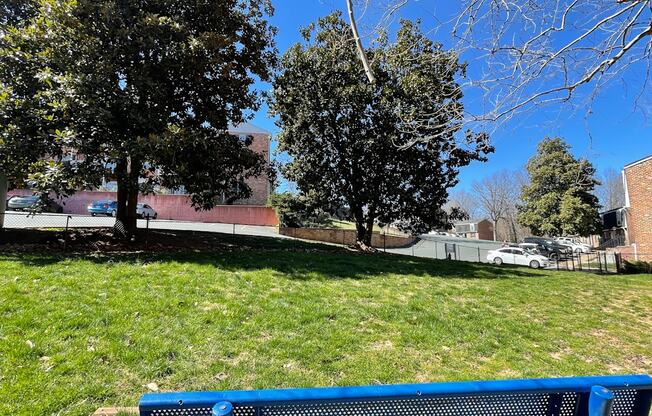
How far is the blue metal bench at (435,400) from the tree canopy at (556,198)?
1439 inches

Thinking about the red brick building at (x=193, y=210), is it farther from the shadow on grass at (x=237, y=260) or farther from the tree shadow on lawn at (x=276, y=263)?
the tree shadow on lawn at (x=276, y=263)

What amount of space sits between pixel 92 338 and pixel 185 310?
1313 mm

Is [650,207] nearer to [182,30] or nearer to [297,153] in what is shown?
[297,153]

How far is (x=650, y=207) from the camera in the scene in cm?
1906

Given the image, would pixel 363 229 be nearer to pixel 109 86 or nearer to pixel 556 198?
pixel 109 86

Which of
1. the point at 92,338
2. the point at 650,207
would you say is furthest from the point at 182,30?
the point at 650,207

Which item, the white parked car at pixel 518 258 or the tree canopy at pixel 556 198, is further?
the tree canopy at pixel 556 198

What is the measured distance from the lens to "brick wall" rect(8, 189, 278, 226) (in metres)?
32.8

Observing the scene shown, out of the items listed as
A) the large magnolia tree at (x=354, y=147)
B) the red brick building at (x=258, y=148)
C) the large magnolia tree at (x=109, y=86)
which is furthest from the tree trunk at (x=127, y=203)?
the red brick building at (x=258, y=148)

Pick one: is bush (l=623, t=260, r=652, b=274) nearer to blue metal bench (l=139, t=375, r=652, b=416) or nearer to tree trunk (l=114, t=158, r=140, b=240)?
blue metal bench (l=139, t=375, r=652, b=416)

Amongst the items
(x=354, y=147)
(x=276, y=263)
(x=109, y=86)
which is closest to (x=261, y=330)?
(x=276, y=263)

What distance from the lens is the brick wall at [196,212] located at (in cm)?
3284

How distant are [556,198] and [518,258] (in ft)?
A: 49.5

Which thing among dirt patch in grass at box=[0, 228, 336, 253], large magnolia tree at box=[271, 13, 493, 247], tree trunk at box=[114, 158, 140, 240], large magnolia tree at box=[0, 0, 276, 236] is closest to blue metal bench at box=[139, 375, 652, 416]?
large magnolia tree at box=[0, 0, 276, 236]
